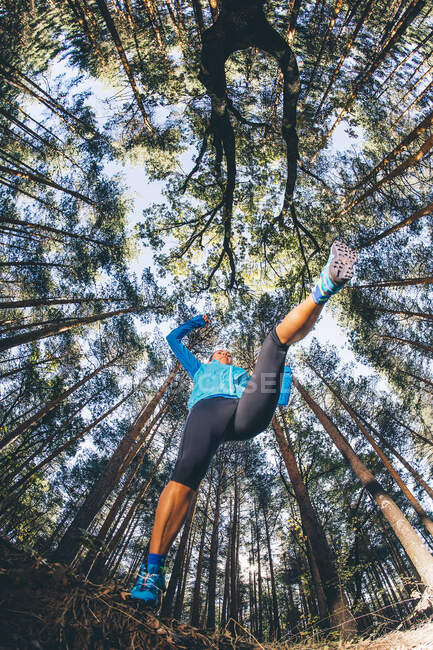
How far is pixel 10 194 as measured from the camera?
10195mm

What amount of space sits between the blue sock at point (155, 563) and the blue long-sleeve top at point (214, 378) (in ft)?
3.25

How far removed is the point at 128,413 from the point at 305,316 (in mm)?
15650

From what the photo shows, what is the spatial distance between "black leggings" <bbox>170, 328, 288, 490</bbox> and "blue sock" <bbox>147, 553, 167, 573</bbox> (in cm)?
38

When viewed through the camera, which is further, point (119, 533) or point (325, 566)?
point (119, 533)

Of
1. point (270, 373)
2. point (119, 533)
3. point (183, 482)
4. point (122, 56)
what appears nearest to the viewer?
point (183, 482)

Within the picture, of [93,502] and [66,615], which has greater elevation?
[93,502]

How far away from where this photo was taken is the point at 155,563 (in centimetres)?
154

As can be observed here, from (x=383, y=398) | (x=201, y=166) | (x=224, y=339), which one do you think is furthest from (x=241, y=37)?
(x=383, y=398)

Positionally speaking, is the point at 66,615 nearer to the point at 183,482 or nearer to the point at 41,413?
the point at 183,482

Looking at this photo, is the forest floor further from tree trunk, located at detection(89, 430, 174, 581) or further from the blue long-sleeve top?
the blue long-sleeve top

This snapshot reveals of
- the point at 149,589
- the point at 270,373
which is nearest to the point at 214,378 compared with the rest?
the point at 270,373

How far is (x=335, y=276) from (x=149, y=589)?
6.75ft

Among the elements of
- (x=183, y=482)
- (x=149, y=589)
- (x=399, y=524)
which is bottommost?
(x=149, y=589)

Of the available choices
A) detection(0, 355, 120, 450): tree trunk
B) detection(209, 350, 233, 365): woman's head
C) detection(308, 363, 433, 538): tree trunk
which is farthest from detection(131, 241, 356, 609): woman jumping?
detection(0, 355, 120, 450): tree trunk
